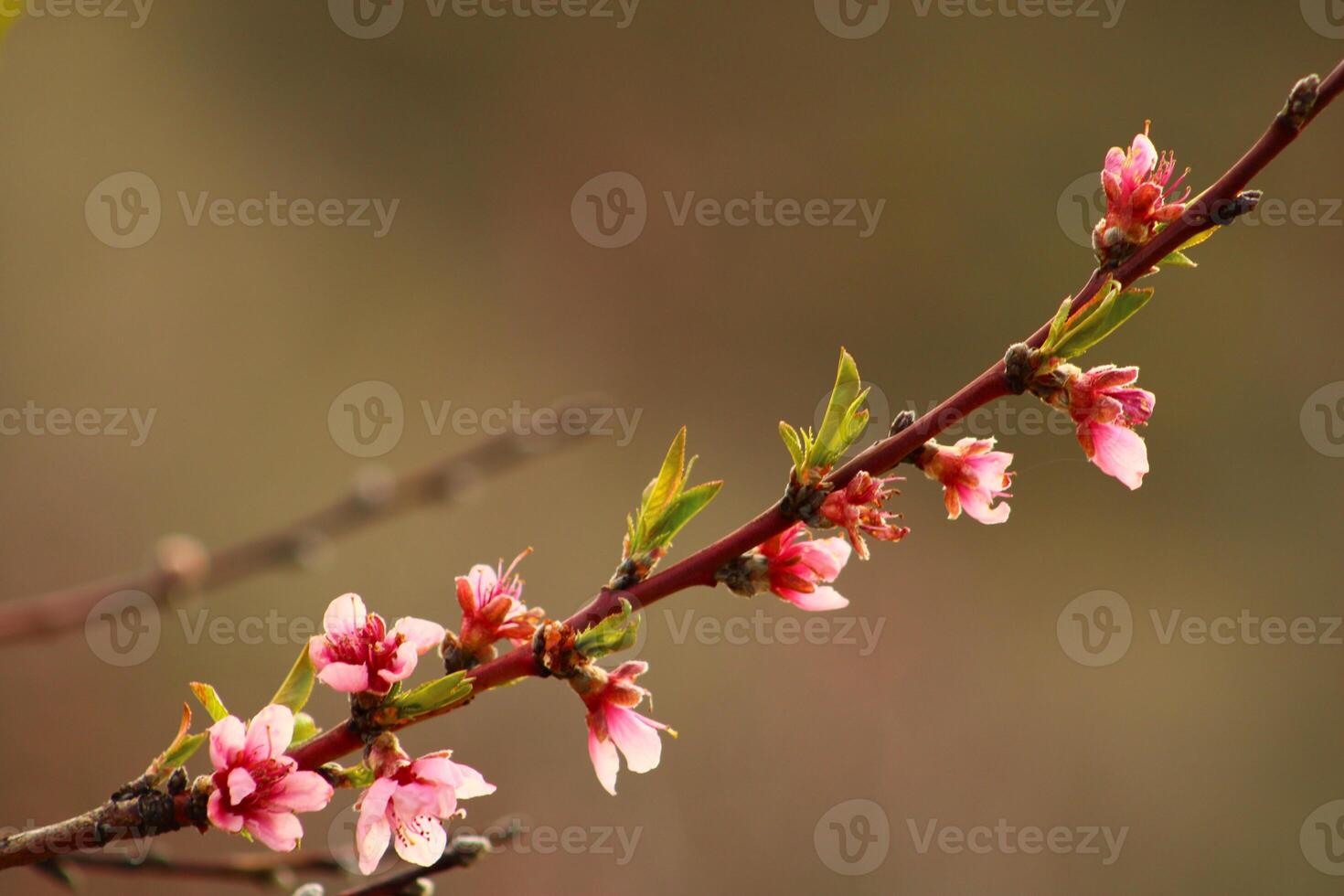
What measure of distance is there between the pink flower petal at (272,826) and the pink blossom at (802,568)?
1.09ft

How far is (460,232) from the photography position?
379 cm

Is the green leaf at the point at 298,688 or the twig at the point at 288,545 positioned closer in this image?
the green leaf at the point at 298,688

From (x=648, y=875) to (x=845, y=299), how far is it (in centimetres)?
210

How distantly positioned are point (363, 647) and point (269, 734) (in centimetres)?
8

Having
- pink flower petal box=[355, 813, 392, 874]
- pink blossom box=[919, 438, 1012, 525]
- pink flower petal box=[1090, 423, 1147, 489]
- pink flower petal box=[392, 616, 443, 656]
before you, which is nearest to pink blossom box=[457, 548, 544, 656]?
pink flower petal box=[392, 616, 443, 656]

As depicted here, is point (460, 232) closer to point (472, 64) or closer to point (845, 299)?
point (472, 64)

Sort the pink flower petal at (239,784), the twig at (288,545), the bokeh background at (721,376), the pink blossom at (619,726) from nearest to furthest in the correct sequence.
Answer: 1. the pink flower petal at (239,784)
2. the pink blossom at (619,726)
3. the twig at (288,545)
4. the bokeh background at (721,376)

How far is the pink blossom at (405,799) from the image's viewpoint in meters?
0.65

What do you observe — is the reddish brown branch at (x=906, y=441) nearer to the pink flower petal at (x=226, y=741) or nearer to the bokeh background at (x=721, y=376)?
the pink flower petal at (x=226, y=741)

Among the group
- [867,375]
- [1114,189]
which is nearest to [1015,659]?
[867,375]

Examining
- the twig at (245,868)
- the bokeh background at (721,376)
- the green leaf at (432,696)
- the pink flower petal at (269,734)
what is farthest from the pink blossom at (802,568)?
the bokeh background at (721,376)

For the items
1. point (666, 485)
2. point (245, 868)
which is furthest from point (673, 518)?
point (245, 868)

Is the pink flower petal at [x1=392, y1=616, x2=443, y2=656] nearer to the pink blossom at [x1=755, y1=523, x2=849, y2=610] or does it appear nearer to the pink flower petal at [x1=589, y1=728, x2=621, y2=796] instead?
the pink flower petal at [x1=589, y1=728, x2=621, y2=796]

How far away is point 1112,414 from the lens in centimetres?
70
